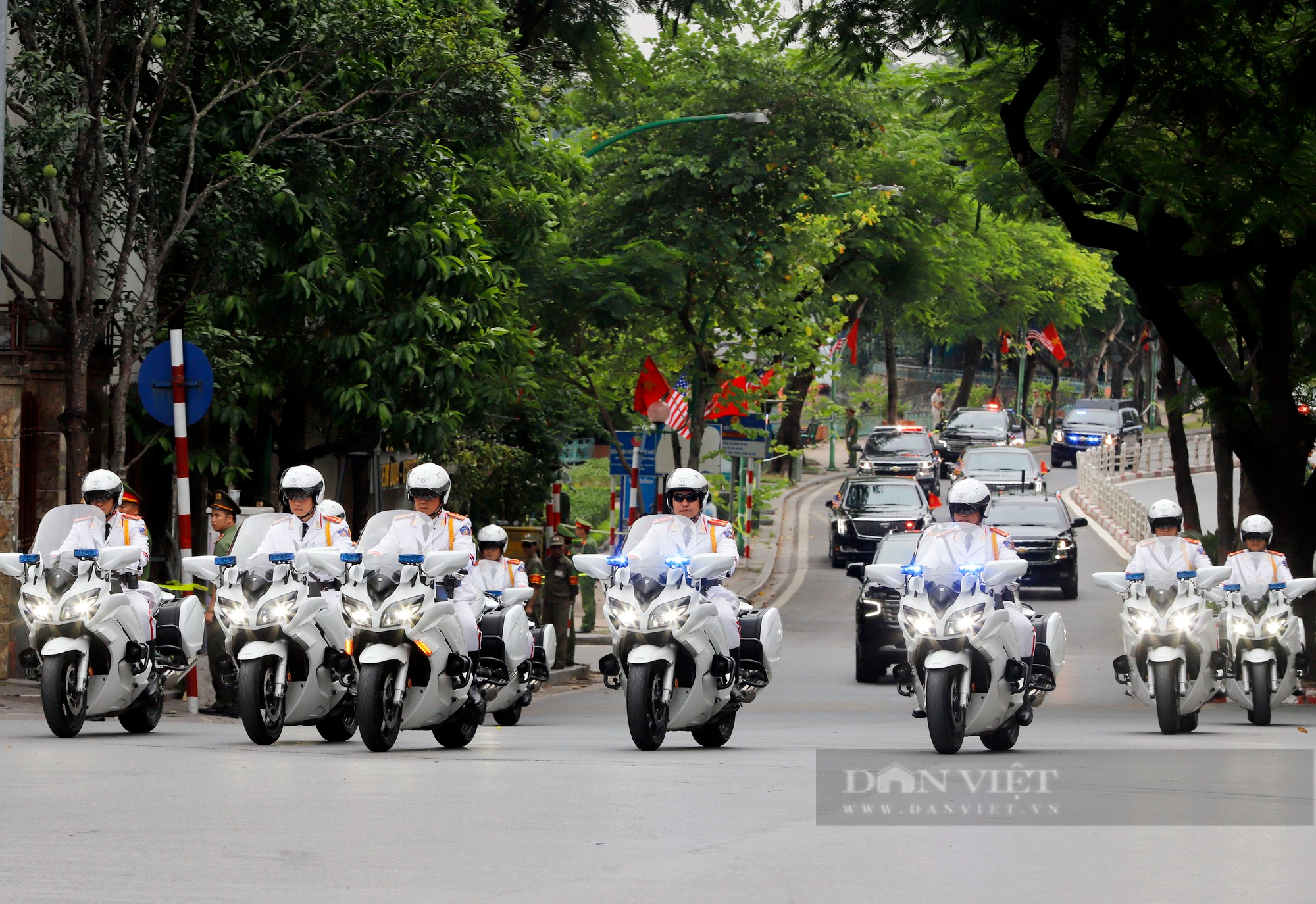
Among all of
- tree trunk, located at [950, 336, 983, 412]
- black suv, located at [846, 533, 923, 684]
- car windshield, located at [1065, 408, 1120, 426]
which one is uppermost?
tree trunk, located at [950, 336, 983, 412]

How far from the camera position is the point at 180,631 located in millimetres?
13250

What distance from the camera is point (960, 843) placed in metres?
8.05

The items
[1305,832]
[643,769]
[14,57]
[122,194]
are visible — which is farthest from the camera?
[122,194]

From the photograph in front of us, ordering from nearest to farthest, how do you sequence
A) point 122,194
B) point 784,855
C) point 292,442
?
1. point 784,855
2. point 122,194
3. point 292,442

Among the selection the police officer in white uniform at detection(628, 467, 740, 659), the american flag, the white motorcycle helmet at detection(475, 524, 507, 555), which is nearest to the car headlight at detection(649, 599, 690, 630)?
the police officer in white uniform at detection(628, 467, 740, 659)

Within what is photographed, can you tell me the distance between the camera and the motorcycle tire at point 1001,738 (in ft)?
40.3

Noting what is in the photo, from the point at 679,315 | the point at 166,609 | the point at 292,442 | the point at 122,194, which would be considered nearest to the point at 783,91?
the point at 679,315

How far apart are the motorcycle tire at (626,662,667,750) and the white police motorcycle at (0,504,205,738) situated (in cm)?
351

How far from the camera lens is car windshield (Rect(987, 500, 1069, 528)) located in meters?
31.7

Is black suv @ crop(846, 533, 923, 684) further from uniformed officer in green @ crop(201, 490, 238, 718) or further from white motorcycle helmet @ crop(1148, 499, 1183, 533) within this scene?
uniformed officer in green @ crop(201, 490, 238, 718)

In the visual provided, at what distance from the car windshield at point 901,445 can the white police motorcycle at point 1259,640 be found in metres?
34.8

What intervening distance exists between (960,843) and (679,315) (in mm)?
24100

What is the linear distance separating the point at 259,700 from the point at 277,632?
1.43ft

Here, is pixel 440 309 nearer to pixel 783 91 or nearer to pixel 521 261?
pixel 521 261
